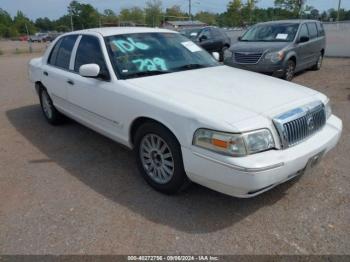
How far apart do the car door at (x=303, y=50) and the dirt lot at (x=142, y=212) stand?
5.23 metres

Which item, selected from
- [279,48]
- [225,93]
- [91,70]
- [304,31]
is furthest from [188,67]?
[304,31]

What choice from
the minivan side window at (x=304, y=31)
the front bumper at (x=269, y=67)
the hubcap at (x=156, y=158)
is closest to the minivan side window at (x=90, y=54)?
the hubcap at (x=156, y=158)

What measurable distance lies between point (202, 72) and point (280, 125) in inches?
58.5

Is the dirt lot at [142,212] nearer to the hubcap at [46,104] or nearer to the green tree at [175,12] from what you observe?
the hubcap at [46,104]

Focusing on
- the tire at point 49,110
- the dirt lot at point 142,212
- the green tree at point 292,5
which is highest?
the green tree at point 292,5

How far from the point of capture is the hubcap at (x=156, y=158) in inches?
127

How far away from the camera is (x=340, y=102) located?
6.70 m

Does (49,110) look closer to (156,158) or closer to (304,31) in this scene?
(156,158)

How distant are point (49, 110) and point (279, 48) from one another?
5.89m

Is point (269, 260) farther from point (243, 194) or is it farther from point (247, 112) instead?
point (247, 112)

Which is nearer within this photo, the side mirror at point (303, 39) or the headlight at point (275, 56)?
the headlight at point (275, 56)

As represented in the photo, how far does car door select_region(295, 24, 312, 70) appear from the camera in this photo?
8984 millimetres

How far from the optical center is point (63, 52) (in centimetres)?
497

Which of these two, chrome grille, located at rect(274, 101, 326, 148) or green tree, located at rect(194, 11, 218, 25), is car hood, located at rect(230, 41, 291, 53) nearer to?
chrome grille, located at rect(274, 101, 326, 148)
